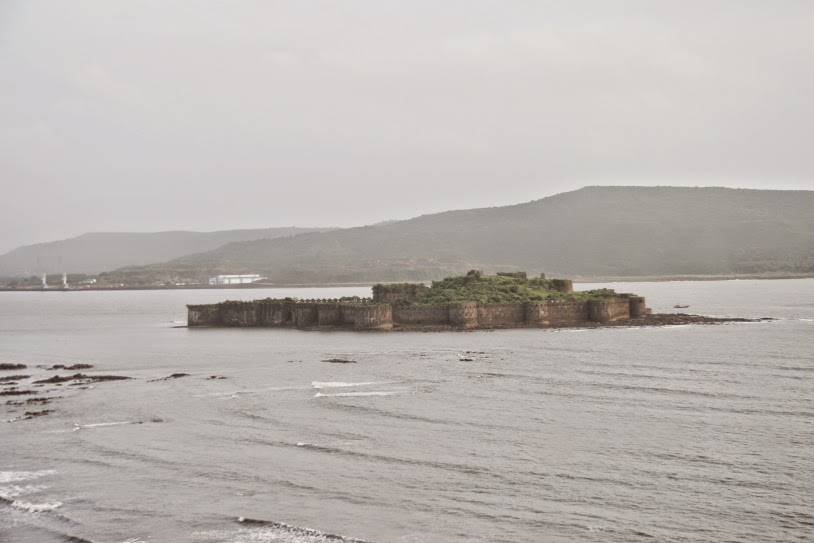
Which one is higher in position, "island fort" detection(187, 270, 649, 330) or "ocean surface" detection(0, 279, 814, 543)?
"island fort" detection(187, 270, 649, 330)

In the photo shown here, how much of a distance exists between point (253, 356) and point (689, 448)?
39821 mm

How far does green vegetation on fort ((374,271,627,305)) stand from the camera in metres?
85.5

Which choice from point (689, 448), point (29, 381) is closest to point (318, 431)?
point (689, 448)

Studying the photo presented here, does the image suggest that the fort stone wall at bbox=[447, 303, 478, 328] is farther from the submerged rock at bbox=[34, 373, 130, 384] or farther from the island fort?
the submerged rock at bbox=[34, 373, 130, 384]

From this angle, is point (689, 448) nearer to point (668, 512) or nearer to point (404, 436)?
point (668, 512)

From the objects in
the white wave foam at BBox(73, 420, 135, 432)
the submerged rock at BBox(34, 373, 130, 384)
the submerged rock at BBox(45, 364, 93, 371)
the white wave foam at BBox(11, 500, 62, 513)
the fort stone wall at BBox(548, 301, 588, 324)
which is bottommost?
the white wave foam at BBox(11, 500, 62, 513)

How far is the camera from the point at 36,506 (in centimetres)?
2291

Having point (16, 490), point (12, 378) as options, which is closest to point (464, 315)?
point (12, 378)

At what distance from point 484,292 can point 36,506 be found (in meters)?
67.7

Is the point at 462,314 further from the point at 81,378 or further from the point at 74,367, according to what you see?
the point at 81,378

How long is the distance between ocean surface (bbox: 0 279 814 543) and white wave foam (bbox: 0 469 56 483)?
8 cm

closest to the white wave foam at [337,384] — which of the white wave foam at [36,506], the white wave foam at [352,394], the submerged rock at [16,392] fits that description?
the white wave foam at [352,394]

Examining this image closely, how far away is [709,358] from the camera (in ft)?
176

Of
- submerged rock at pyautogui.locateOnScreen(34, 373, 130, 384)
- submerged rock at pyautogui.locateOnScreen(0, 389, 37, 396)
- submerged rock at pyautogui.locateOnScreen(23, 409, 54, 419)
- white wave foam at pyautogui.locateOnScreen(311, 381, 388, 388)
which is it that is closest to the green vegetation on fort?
submerged rock at pyautogui.locateOnScreen(34, 373, 130, 384)
